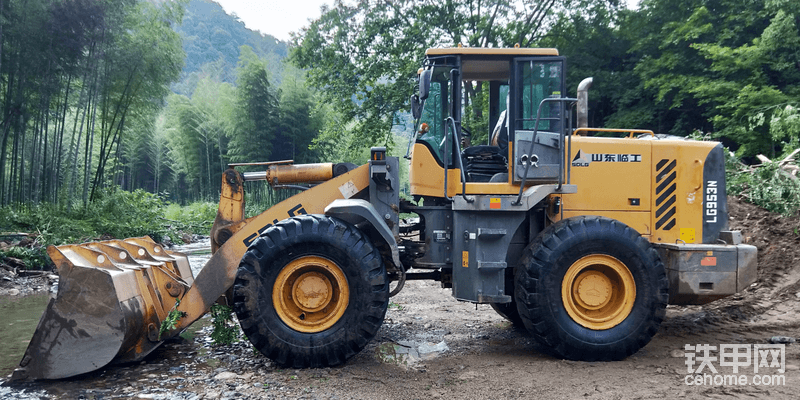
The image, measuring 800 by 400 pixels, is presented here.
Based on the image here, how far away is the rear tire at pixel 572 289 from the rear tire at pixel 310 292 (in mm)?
1241

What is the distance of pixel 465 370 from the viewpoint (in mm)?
4473

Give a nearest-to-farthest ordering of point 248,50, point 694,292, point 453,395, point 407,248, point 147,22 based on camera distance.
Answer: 1. point 453,395
2. point 694,292
3. point 407,248
4. point 147,22
5. point 248,50

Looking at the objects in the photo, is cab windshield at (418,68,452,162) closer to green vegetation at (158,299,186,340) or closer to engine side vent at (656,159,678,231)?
engine side vent at (656,159,678,231)

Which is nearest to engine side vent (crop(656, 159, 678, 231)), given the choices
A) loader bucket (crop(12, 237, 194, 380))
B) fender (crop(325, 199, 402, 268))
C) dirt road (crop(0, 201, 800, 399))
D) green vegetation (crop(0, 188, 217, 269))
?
dirt road (crop(0, 201, 800, 399))

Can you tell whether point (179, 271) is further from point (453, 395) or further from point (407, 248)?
point (453, 395)

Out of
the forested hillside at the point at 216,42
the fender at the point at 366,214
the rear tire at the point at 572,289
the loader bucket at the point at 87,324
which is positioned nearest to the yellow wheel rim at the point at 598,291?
the rear tire at the point at 572,289

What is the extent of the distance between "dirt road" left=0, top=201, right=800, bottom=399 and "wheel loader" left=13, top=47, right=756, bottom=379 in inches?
7.7

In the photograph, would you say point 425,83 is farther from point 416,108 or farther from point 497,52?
point 497,52

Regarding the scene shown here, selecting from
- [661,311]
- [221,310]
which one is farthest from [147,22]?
[661,311]

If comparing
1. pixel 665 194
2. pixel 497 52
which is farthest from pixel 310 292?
pixel 665 194

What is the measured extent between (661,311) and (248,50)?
23.5m

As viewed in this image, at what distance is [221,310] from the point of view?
4.82 meters

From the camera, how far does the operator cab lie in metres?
4.82

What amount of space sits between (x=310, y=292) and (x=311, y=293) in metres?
0.01
